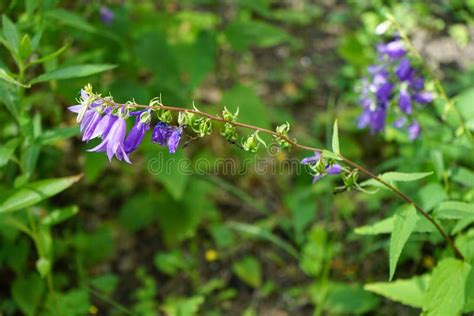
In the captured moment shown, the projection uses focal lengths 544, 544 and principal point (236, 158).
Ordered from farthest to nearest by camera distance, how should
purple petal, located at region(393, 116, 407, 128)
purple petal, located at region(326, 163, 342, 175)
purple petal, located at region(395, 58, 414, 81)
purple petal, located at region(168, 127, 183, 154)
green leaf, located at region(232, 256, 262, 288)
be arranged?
1. green leaf, located at region(232, 256, 262, 288)
2. purple petal, located at region(393, 116, 407, 128)
3. purple petal, located at region(395, 58, 414, 81)
4. purple petal, located at region(326, 163, 342, 175)
5. purple petal, located at region(168, 127, 183, 154)

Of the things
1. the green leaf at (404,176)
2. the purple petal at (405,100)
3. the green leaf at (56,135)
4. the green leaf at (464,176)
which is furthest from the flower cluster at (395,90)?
the green leaf at (56,135)

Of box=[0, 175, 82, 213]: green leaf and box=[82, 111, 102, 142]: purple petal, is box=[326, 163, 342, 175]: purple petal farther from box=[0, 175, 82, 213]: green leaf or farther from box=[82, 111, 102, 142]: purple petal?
box=[0, 175, 82, 213]: green leaf

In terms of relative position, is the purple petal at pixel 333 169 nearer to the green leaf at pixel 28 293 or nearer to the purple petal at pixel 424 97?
the purple petal at pixel 424 97

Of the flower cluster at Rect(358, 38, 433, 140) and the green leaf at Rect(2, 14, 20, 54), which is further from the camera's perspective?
the flower cluster at Rect(358, 38, 433, 140)

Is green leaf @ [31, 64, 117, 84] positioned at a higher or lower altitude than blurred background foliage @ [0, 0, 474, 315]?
higher

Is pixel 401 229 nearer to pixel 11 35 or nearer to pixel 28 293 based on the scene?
pixel 11 35

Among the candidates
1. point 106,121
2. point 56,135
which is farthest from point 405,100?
point 56,135

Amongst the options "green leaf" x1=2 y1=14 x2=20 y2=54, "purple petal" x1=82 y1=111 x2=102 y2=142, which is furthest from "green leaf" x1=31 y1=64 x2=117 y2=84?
"purple petal" x1=82 y1=111 x2=102 y2=142

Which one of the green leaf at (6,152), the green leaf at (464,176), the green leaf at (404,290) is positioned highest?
the green leaf at (6,152)
